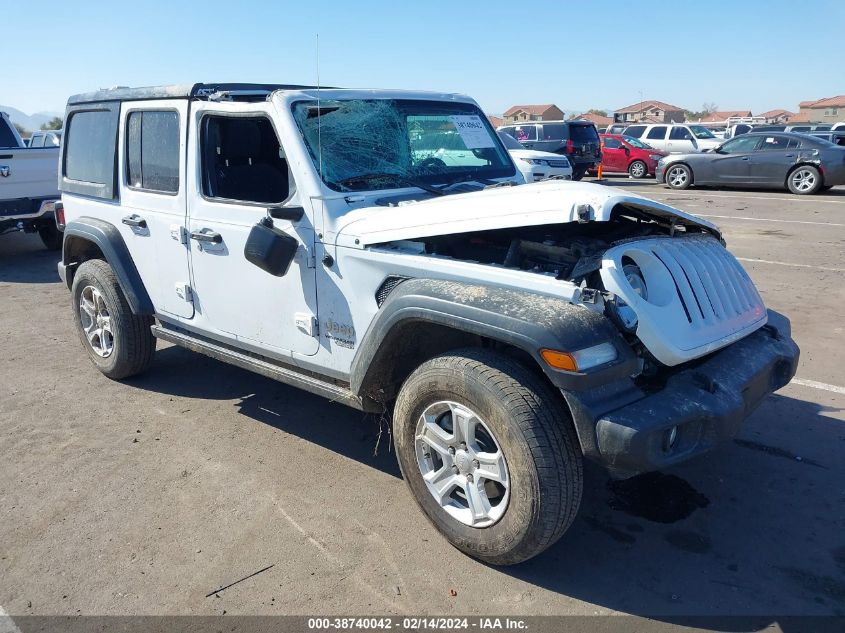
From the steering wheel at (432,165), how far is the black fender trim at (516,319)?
1.23 meters

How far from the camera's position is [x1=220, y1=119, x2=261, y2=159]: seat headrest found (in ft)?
13.9

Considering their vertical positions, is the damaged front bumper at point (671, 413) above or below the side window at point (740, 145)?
below

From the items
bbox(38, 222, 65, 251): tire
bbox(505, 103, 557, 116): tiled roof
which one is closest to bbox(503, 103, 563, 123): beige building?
bbox(505, 103, 557, 116): tiled roof

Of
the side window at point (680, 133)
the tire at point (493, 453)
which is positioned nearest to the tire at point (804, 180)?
the side window at point (680, 133)

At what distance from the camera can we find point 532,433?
2.73 meters

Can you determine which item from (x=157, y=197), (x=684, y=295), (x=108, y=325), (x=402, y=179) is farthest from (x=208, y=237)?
(x=684, y=295)

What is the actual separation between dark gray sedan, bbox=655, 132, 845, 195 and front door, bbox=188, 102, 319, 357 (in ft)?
51.4

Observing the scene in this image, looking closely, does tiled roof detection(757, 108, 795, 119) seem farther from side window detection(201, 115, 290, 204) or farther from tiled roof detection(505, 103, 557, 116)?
side window detection(201, 115, 290, 204)

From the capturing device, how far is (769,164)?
16.8 m

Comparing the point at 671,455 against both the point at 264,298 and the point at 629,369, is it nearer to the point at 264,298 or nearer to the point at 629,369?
the point at 629,369

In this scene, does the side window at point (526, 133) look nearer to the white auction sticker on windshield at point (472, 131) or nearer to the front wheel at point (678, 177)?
the front wheel at point (678, 177)

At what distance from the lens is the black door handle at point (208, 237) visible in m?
4.08

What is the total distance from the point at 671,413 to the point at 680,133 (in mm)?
23510

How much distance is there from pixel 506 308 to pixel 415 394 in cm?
63
